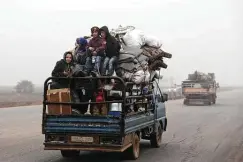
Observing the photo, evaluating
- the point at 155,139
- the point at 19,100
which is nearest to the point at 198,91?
the point at 19,100

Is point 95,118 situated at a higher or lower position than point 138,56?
lower

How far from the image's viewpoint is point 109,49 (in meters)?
9.29

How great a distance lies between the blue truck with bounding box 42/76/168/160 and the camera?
7742 millimetres

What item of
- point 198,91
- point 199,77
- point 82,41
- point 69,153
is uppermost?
point 199,77

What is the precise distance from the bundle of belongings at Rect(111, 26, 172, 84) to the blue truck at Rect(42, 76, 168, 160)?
1.86 ft

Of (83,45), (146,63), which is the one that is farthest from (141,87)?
(83,45)

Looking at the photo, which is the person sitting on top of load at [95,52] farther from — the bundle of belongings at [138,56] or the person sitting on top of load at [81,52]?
the bundle of belongings at [138,56]

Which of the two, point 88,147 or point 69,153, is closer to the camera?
point 88,147

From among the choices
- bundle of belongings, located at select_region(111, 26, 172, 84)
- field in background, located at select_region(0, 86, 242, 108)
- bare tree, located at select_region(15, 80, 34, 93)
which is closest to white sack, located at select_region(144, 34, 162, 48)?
bundle of belongings, located at select_region(111, 26, 172, 84)

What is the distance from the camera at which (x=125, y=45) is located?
9.92 metres

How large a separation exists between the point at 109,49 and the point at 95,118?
2020 mm

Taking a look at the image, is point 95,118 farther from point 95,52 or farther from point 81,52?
point 81,52

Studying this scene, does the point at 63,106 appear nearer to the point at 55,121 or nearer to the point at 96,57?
the point at 55,121

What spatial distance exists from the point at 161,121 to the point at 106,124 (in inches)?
149
